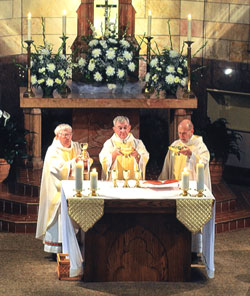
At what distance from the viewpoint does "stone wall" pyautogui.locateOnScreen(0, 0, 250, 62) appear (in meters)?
14.5

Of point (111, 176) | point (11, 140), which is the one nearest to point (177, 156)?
point (111, 176)

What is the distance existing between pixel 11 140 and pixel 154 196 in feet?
10.9

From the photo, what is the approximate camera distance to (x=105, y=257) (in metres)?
9.89

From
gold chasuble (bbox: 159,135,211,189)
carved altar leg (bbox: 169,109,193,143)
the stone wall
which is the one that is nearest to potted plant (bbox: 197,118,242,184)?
carved altar leg (bbox: 169,109,193,143)

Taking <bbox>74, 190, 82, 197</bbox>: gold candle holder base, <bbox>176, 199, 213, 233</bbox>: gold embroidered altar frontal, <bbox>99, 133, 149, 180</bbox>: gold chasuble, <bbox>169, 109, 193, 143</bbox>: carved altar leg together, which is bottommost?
<bbox>176, 199, 213, 233</bbox>: gold embroidered altar frontal

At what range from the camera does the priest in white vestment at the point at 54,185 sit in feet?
34.9

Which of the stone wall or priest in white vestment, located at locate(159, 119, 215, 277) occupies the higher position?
the stone wall

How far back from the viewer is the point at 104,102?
12.1 m

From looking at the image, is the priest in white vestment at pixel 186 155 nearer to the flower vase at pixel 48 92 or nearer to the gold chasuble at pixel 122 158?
the gold chasuble at pixel 122 158

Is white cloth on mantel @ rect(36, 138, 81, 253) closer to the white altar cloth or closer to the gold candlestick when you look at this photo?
the white altar cloth

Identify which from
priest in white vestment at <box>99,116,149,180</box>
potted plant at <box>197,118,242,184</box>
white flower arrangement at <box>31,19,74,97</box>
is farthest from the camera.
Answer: potted plant at <box>197,118,242,184</box>

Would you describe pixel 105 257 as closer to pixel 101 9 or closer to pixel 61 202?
pixel 61 202

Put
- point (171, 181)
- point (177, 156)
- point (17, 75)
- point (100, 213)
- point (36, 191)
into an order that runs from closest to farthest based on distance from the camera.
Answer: point (100, 213)
point (171, 181)
point (177, 156)
point (36, 191)
point (17, 75)

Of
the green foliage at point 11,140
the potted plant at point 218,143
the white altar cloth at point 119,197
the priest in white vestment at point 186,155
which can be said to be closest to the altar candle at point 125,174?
the white altar cloth at point 119,197
